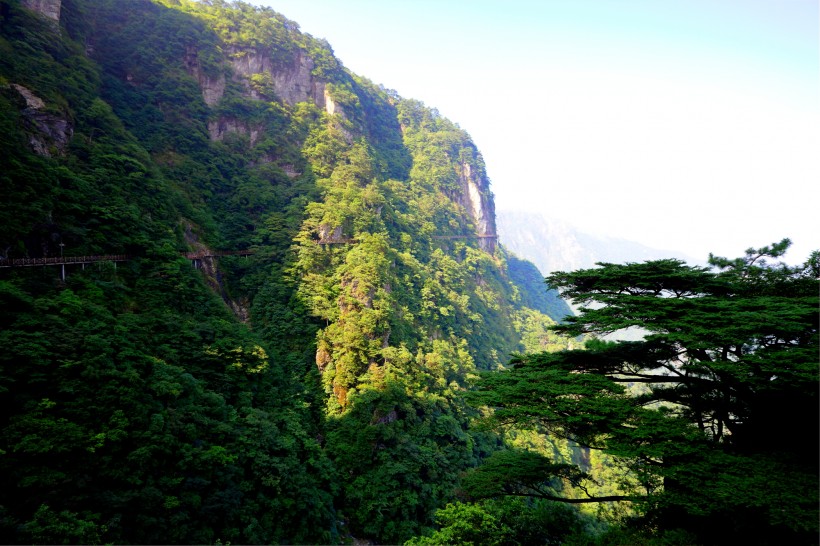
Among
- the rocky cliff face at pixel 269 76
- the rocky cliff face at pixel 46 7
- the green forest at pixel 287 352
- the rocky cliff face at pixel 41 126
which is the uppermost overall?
the rocky cliff face at pixel 269 76

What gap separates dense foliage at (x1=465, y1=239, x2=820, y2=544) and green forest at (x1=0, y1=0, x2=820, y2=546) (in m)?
0.06

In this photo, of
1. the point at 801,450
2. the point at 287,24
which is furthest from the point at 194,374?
the point at 287,24

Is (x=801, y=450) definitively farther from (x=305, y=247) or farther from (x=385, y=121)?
(x=385, y=121)

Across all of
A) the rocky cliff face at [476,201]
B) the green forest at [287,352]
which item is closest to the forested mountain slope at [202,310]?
the green forest at [287,352]

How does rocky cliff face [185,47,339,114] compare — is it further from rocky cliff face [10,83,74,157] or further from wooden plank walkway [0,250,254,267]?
wooden plank walkway [0,250,254,267]

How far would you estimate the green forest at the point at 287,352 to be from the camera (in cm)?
786

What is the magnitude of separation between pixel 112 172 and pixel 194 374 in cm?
1520

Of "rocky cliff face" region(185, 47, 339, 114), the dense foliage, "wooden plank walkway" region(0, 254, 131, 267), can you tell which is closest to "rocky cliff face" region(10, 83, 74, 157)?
"wooden plank walkway" region(0, 254, 131, 267)

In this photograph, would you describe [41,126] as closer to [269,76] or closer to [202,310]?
[202,310]

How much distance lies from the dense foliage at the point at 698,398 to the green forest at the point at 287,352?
0.06 meters

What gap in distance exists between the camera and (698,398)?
29.0 ft

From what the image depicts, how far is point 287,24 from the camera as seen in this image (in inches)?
2482

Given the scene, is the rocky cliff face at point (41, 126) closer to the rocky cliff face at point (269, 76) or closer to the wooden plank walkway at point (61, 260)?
the wooden plank walkway at point (61, 260)

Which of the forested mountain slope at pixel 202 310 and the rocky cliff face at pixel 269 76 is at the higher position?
the rocky cliff face at pixel 269 76
